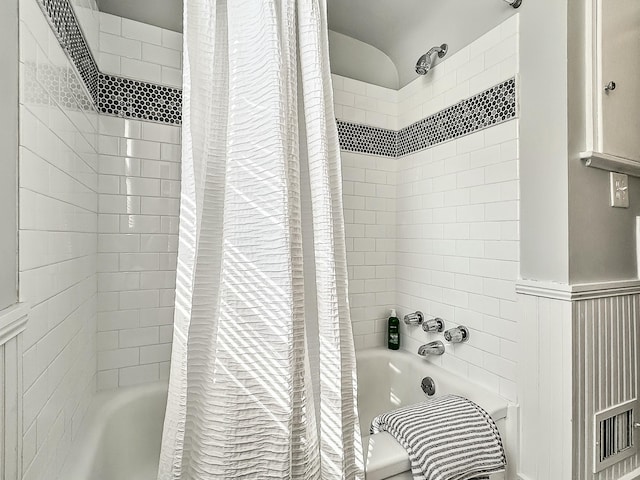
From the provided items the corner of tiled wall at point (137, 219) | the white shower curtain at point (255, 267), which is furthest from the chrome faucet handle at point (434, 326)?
the corner of tiled wall at point (137, 219)

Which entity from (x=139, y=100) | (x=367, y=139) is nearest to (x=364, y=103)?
(x=367, y=139)

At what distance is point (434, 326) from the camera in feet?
6.02

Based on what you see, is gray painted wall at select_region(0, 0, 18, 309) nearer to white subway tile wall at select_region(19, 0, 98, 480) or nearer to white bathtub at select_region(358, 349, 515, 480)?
white subway tile wall at select_region(19, 0, 98, 480)

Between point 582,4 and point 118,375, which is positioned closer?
point 582,4

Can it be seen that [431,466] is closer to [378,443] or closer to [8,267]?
[378,443]

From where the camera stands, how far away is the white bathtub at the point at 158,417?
115cm

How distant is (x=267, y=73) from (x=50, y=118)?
58cm

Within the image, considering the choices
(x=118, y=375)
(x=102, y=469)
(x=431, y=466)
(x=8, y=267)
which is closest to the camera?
(x=8, y=267)

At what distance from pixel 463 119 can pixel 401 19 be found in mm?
675

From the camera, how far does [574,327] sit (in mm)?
1263

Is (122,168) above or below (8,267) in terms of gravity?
above

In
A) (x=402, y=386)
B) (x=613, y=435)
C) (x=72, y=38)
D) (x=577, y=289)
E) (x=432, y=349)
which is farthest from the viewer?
(x=402, y=386)

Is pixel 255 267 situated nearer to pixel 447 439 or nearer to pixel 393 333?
pixel 447 439

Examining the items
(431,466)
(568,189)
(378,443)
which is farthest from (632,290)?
(378,443)
